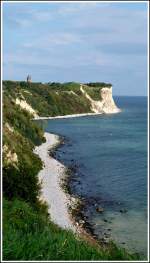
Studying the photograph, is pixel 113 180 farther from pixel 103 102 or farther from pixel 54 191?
pixel 103 102

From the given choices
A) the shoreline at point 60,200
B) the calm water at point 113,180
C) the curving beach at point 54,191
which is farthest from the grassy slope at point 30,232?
the calm water at point 113,180

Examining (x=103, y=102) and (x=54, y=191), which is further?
(x=103, y=102)

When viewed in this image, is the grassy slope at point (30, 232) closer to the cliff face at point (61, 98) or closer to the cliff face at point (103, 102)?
the cliff face at point (61, 98)

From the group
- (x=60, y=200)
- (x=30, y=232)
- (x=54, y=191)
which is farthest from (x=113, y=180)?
(x=30, y=232)

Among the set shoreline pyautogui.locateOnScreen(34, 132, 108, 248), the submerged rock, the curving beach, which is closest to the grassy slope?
shoreline pyautogui.locateOnScreen(34, 132, 108, 248)

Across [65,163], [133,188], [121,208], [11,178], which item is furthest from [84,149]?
[11,178]

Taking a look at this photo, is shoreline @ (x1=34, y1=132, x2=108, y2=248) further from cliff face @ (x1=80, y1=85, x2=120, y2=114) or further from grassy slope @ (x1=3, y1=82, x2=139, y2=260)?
cliff face @ (x1=80, y1=85, x2=120, y2=114)
